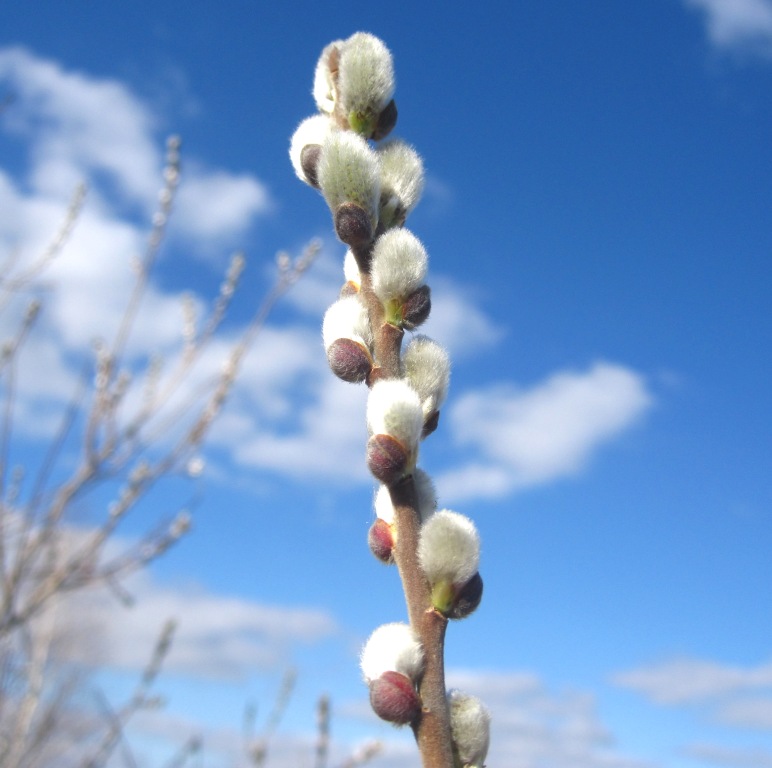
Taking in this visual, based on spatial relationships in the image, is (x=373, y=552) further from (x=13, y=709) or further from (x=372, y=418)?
(x=13, y=709)

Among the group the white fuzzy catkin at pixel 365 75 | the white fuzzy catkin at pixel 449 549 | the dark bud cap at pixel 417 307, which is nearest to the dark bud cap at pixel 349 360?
the dark bud cap at pixel 417 307

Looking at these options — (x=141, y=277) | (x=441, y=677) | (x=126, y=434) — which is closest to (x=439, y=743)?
(x=441, y=677)

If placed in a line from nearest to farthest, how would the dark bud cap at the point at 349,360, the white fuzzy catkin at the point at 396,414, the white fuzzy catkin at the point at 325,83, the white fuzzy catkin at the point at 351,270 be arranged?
the white fuzzy catkin at the point at 396,414
the dark bud cap at the point at 349,360
the white fuzzy catkin at the point at 351,270
the white fuzzy catkin at the point at 325,83

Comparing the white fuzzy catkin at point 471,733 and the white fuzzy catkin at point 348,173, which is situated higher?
the white fuzzy catkin at point 348,173

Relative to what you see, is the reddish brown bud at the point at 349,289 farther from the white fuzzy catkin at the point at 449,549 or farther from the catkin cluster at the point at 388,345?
the white fuzzy catkin at the point at 449,549

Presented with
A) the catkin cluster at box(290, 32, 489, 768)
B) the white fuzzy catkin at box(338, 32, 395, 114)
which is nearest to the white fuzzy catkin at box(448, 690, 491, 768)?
the catkin cluster at box(290, 32, 489, 768)

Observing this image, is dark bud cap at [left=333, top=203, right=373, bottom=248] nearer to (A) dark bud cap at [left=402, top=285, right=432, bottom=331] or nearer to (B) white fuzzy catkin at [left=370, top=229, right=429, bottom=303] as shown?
(B) white fuzzy catkin at [left=370, top=229, right=429, bottom=303]
